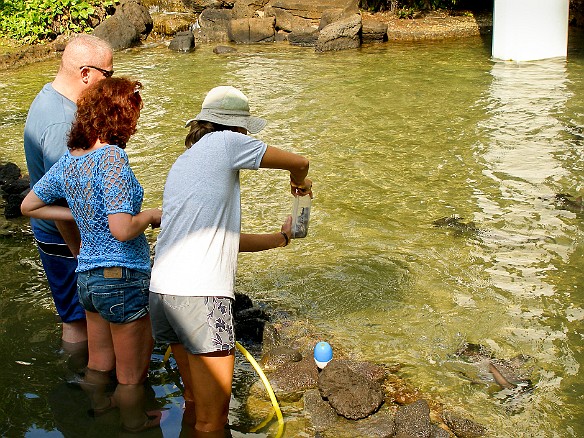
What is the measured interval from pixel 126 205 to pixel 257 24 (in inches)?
626

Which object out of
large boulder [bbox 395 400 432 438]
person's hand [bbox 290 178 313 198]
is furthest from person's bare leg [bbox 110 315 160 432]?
large boulder [bbox 395 400 432 438]

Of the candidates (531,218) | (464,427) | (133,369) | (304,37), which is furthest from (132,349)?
(304,37)

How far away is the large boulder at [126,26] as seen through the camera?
1923 centimetres

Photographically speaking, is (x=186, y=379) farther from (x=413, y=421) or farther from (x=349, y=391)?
(x=413, y=421)

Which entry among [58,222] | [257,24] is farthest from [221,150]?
[257,24]

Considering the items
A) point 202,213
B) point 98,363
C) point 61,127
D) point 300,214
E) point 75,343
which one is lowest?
point 75,343

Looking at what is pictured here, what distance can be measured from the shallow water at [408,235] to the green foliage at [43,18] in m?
5.08

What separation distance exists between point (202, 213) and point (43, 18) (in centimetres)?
1788

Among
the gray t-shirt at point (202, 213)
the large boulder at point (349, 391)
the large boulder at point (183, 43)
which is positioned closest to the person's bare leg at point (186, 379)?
the gray t-shirt at point (202, 213)

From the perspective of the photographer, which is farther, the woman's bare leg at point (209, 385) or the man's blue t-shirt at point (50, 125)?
the man's blue t-shirt at point (50, 125)

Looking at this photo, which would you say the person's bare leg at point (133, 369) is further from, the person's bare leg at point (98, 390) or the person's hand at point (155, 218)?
the person's hand at point (155, 218)

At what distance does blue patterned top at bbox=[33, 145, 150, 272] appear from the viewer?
13.4 feet

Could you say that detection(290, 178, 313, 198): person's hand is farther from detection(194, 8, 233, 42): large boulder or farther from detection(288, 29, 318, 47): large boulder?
detection(194, 8, 233, 42): large boulder

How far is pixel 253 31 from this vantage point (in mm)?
19188
